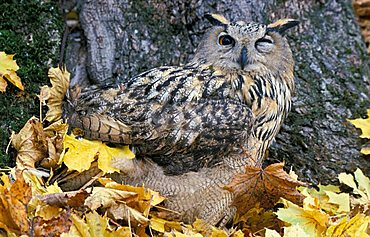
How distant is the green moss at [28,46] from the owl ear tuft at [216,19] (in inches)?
35.0

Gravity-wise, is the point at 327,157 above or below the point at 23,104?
below

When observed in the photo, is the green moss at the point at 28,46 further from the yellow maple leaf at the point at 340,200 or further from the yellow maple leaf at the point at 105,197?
the yellow maple leaf at the point at 340,200

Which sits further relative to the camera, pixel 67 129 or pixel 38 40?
pixel 38 40

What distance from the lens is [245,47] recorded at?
4.07m

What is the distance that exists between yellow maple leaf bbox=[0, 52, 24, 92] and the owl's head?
104 centimetres

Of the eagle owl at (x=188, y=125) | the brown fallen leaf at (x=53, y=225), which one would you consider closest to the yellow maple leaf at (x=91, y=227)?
the brown fallen leaf at (x=53, y=225)

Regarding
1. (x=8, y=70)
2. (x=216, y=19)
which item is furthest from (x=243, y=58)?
(x=8, y=70)

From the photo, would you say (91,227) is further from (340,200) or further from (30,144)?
(340,200)

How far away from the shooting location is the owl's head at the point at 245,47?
13.4 ft

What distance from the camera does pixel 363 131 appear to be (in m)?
4.50

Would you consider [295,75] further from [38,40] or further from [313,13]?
[38,40]

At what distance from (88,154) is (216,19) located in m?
1.19

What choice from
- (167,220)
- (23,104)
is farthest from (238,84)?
(23,104)

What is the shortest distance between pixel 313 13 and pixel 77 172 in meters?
2.08
